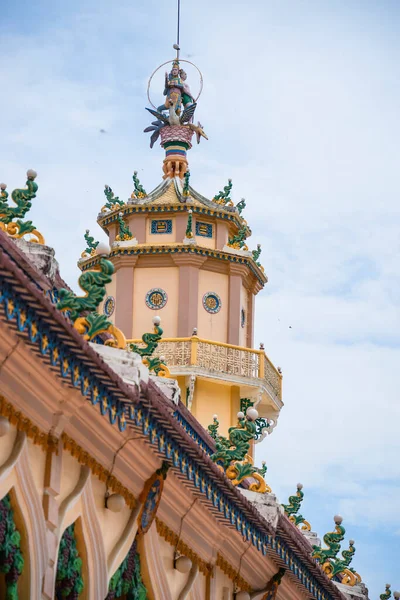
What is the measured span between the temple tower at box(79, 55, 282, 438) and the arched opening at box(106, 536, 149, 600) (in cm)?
1869

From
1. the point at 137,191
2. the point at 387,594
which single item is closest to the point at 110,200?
the point at 137,191

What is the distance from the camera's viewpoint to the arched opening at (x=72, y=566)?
14984 millimetres

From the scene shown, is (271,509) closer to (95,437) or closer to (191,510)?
(191,510)

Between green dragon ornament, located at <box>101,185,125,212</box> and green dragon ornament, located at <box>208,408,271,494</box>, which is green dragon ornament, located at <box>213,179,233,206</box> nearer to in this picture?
green dragon ornament, located at <box>101,185,125,212</box>

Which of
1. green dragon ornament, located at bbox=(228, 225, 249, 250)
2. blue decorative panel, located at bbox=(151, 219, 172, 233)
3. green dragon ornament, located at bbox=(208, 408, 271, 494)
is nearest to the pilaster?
green dragon ornament, located at bbox=(208, 408, 271, 494)

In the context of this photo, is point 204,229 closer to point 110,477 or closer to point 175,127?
point 175,127

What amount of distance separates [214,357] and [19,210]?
70.3 feet

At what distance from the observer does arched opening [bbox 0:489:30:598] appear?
1370 centimetres

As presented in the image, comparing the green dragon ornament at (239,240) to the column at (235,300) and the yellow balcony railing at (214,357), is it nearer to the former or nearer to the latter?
the column at (235,300)

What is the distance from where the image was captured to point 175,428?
52.7 ft

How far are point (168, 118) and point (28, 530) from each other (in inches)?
1039

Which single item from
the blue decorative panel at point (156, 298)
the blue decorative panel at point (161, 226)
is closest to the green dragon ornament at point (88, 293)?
the blue decorative panel at point (156, 298)

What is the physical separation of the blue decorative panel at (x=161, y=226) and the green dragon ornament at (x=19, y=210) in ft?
73.8

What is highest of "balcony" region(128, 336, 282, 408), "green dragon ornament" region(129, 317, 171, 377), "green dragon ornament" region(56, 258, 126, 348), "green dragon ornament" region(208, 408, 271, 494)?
"balcony" region(128, 336, 282, 408)
